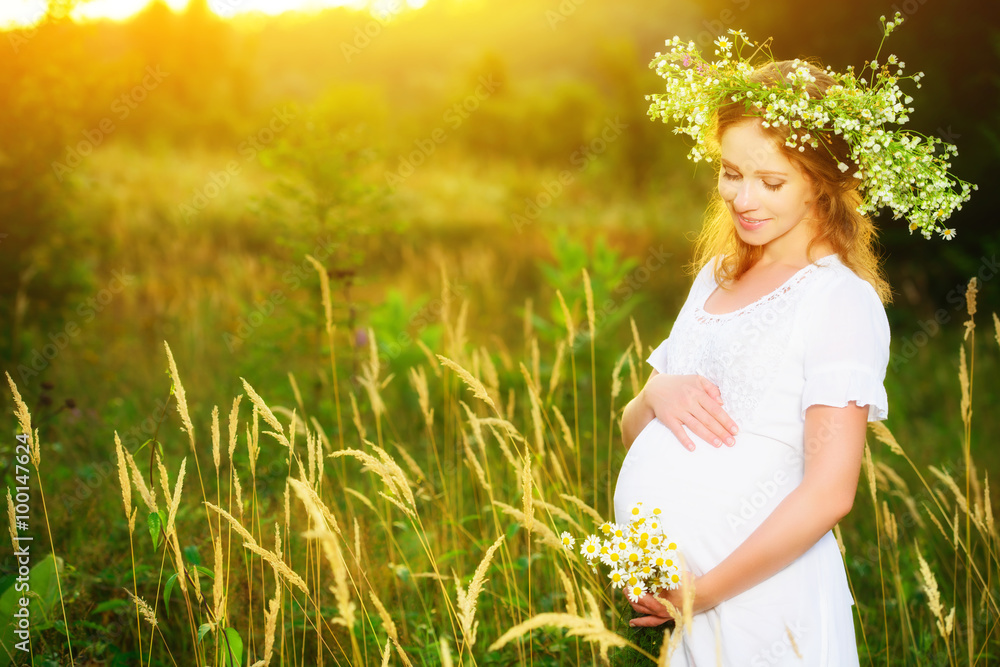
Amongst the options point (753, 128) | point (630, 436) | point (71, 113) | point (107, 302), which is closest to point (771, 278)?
point (753, 128)

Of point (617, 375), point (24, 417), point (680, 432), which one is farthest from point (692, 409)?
point (24, 417)

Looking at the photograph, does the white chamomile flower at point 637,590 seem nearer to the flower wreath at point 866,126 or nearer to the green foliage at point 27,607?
the flower wreath at point 866,126

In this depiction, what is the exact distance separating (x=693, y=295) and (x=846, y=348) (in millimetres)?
564

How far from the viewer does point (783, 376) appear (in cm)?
155

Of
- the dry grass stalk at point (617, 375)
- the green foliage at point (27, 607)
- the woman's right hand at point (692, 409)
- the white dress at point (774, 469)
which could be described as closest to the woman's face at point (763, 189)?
the white dress at point (774, 469)

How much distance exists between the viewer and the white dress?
59.1 inches

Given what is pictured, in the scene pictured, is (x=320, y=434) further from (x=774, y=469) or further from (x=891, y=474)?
(x=891, y=474)

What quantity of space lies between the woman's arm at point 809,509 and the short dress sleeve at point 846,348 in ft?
0.11

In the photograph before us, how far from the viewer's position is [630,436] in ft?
6.71

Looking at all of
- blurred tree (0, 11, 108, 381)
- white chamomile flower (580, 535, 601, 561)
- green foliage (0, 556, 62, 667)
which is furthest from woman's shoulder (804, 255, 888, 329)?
blurred tree (0, 11, 108, 381)

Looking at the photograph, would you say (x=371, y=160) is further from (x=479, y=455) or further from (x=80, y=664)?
(x=80, y=664)

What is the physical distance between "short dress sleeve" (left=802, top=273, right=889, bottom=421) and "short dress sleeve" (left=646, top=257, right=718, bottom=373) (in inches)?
17.1

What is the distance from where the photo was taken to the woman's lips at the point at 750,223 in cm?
166

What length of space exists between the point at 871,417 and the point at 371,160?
3038mm
